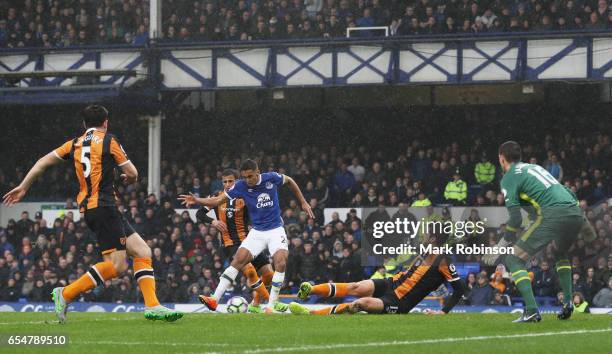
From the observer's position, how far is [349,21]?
3106cm

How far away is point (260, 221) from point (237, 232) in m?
1.99

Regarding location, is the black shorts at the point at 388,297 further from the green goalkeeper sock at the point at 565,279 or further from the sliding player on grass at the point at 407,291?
the green goalkeeper sock at the point at 565,279

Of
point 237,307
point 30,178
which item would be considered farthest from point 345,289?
point 30,178

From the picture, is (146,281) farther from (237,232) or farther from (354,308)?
(237,232)

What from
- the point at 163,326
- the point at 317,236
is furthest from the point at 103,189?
the point at 317,236

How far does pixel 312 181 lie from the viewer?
3050 centimetres

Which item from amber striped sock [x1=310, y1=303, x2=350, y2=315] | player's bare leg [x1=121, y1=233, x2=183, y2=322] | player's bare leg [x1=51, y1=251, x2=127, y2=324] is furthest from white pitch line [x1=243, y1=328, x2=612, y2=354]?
amber striped sock [x1=310, y1=303, x2=350, y2=315]

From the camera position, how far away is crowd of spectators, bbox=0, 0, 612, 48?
29266 millimetres

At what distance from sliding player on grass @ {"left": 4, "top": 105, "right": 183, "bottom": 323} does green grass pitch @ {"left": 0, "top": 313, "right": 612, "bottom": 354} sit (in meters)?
0.45

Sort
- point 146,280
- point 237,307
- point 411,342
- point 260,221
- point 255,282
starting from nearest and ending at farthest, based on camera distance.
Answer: point 411,342 → point 146,280 → point 260,221 → point 237,307 → point 255,282

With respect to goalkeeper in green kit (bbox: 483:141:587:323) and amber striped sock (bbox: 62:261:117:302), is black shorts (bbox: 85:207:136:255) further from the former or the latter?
goalkeeper in green kit (bbox: 483:141:587:323)

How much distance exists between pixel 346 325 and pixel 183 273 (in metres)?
14.3

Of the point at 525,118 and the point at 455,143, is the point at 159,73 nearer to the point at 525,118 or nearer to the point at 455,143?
the point at 455,143

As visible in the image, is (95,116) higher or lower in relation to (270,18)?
lower
